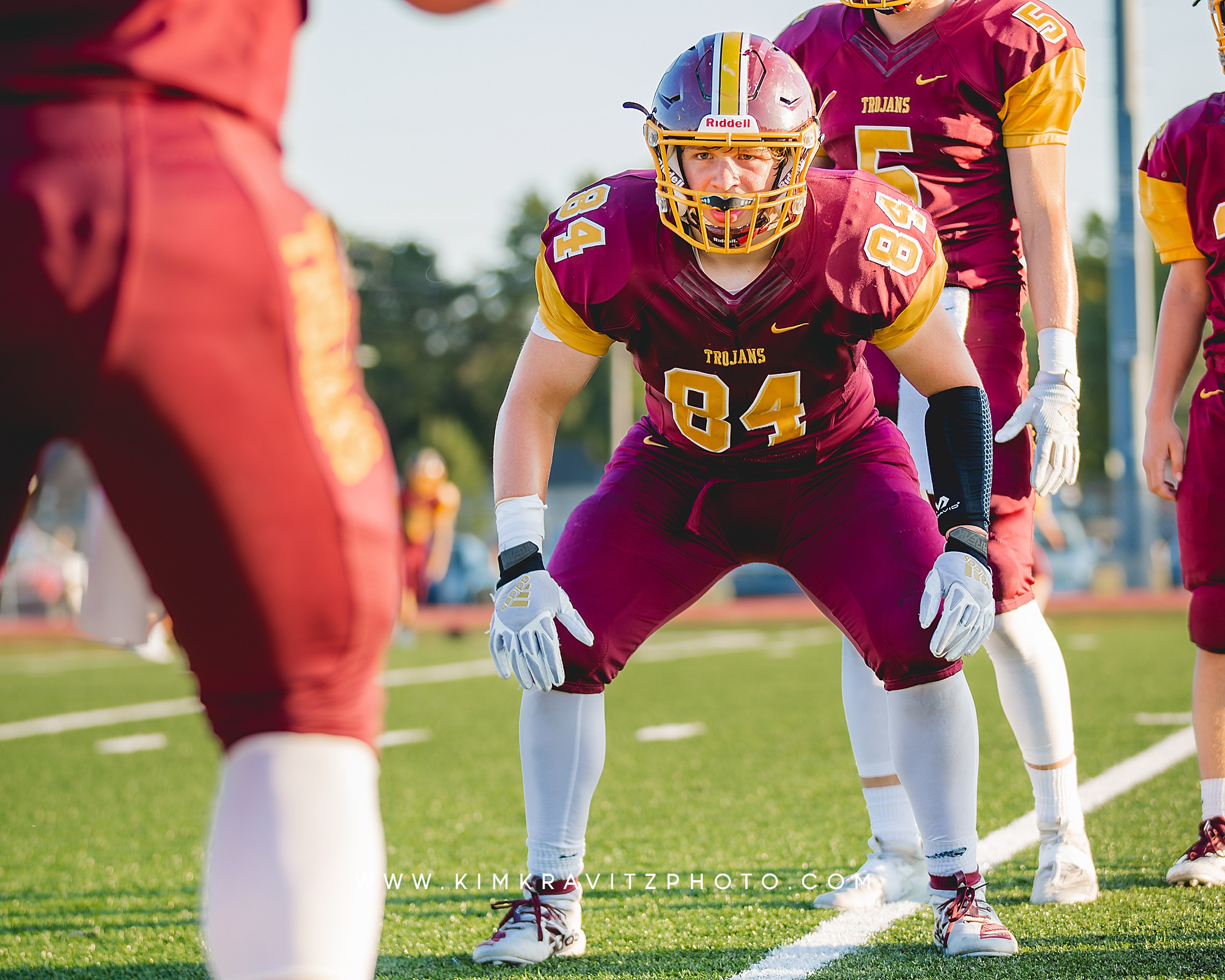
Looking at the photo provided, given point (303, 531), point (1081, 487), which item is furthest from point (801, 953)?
point (1081, 487)

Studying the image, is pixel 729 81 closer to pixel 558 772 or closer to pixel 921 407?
pixel 921 407

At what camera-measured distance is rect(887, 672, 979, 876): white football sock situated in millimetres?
2701

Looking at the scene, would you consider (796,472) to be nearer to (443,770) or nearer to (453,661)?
(443,770)

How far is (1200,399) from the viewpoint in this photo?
3.40 meters

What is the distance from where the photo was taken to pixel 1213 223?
3369 millimetres

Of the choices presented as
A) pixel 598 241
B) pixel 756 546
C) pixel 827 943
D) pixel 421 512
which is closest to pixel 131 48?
pixel 598 241

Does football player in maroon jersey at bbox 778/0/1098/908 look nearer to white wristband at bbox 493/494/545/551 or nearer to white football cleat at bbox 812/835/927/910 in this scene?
white football cleat at bbox 812/835/927/910

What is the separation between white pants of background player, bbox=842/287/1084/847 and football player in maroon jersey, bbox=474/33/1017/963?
45cm

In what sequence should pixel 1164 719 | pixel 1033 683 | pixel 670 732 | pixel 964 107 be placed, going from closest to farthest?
pixel 1033 683
pixel 964 107
pixel 1164 719
pixel 670 732

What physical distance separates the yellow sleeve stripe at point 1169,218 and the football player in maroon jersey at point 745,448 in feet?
3.50

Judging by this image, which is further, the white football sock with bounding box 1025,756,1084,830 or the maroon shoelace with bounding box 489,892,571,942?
the white football sock with bounding box 1025,756,1084,830

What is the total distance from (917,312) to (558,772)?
3.78ft

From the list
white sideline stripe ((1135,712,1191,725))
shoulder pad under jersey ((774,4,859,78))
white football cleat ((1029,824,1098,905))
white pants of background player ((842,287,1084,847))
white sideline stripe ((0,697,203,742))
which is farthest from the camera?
white sideline stripe ((0,697,203,742))

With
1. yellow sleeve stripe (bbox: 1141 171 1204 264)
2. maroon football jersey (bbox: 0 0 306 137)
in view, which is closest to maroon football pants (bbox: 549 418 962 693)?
yellow sleeve stripe (bbox: 1141 171 1204 264)
